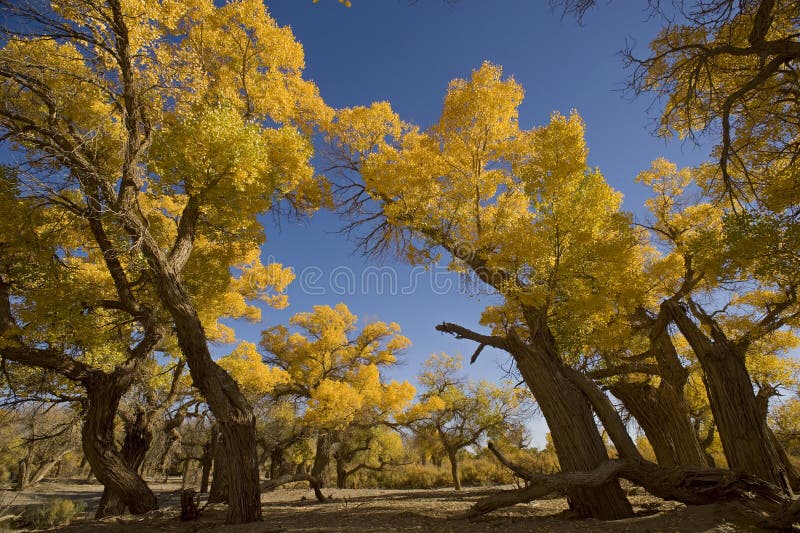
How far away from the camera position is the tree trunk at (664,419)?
7.81 metres

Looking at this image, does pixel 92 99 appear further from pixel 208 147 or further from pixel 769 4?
pixel 769 4

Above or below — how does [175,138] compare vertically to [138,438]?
above

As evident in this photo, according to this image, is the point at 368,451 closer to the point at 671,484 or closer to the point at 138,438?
the point at 138,438

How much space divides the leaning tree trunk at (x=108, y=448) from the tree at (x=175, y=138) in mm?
1315

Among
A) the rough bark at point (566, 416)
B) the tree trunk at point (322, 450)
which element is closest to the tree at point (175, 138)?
the rough bark at point (566, 416)

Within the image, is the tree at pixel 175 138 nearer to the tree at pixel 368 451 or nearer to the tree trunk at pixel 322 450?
the tree trunk at pixel 322 450

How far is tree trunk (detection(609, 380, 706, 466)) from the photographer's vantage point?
25.6 feet

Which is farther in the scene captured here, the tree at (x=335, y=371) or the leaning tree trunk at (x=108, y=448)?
the tree at (x=335, y=371)

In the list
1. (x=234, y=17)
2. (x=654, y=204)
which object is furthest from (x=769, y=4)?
(x=234, y=17)

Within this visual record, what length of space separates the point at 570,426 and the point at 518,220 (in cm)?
378

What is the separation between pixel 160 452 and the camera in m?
11.1

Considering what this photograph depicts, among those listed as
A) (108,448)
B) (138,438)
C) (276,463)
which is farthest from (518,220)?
(276,463)

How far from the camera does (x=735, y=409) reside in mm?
5793

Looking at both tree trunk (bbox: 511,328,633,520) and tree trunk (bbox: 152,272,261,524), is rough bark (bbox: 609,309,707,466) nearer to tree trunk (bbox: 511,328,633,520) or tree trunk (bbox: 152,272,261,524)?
tree trunk (bbox: 511,328,633,520)
